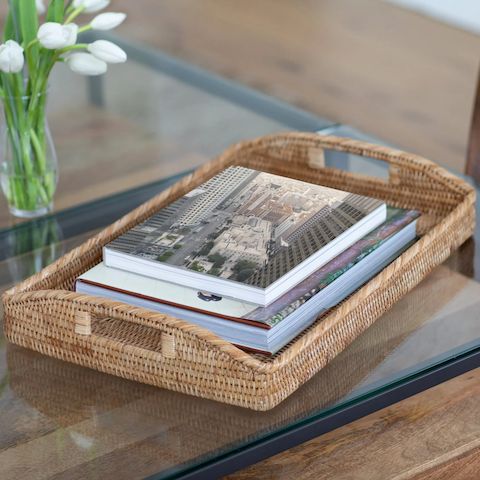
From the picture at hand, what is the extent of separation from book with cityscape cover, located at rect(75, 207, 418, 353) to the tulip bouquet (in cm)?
29

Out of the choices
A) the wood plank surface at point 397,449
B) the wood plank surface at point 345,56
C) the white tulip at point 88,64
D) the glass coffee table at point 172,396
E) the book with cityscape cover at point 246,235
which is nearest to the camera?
the glass coffee table at point 172,396

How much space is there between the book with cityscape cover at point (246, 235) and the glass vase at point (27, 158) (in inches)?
10.0

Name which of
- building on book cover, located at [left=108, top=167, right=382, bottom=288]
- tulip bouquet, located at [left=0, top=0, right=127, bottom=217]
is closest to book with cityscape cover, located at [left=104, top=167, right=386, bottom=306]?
building on book cover, located at [left=108, top=167, right=382, bottom=288]

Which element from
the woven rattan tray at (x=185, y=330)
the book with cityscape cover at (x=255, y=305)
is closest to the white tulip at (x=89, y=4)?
the woven rattan tray at (x=185, y=330)

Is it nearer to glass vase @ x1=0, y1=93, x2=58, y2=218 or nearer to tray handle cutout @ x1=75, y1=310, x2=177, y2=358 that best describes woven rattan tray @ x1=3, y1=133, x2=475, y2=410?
Result: tray handle cutout @ x1=75, y1=310, x2=177, y2=358

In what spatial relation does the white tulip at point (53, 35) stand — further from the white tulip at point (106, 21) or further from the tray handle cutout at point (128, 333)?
the tray handle cutout at point (128, 333)

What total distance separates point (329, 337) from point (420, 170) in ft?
1.30

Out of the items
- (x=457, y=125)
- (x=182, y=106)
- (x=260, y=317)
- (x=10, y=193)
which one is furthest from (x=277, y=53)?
(x=260, y=317)

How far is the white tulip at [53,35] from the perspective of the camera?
1308 millimetres

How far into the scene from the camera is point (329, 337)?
1.13 metres

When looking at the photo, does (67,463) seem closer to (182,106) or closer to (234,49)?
(182,106)

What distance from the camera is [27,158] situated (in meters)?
→ 1.47

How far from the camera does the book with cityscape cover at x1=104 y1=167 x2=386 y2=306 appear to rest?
3.74 ft

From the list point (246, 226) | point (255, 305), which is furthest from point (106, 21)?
point (255, 305)
